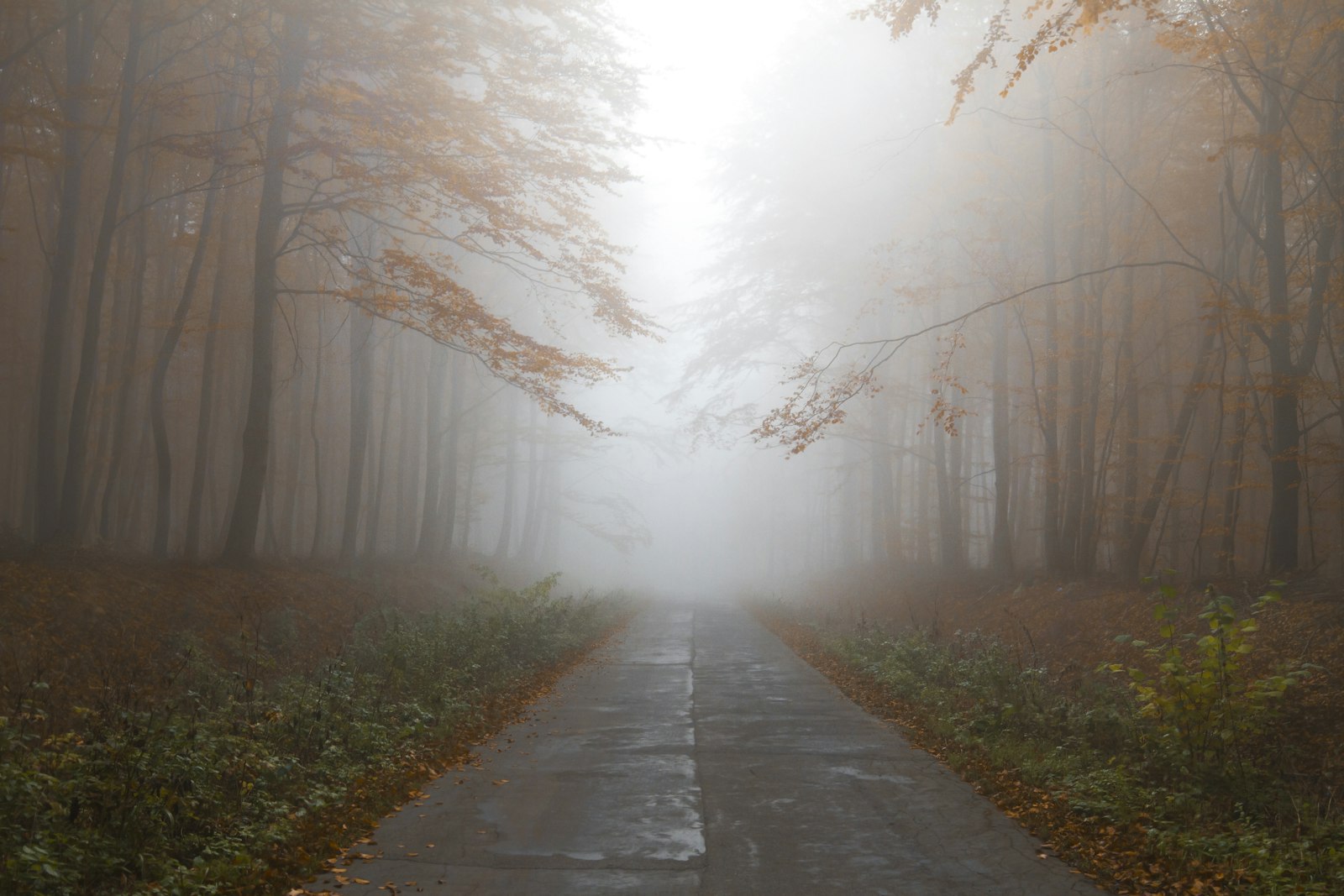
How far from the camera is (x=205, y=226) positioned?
17406 millimetres

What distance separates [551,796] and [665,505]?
105513mm

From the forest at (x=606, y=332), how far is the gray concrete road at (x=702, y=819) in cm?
69

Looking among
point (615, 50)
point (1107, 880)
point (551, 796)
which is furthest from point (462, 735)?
point (615, 50)

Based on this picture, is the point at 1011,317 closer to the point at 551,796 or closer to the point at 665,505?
the point at 551,796

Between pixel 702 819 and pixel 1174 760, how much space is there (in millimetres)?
3547

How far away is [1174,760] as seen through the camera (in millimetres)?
7004

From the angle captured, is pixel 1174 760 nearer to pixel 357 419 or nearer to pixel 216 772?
pixel 216 772

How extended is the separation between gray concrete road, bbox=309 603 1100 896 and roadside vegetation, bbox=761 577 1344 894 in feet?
1.37

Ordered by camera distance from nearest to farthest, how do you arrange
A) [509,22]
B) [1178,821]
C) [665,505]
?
[1178,821] < [509,22] < [665,505]

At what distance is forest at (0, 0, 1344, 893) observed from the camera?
840 centimetres

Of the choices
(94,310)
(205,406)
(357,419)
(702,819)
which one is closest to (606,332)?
(357,419)

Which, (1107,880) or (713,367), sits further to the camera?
(713,367)

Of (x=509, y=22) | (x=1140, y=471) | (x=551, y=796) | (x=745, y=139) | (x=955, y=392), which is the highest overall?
(x=745, y=139)

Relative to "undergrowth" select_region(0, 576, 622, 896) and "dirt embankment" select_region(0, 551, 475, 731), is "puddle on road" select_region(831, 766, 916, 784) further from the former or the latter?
"dirt embankment" select_region(0, 551, 475, 731)
